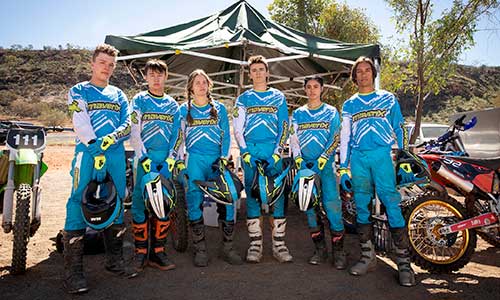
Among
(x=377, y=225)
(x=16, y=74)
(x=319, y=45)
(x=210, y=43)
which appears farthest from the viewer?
(x=16, y=74)

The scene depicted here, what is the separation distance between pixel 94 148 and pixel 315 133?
2.27 meters

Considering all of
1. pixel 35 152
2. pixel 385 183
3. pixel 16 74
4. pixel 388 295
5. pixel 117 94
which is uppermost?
pixel 16 74

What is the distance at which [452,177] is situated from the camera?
393 cm

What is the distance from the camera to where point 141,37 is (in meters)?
5.61

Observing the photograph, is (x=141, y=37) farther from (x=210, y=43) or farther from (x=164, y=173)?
(x=164, y=173)

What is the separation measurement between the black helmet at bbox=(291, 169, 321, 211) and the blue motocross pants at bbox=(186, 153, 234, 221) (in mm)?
757

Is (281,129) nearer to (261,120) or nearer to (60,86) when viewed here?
(261,120)

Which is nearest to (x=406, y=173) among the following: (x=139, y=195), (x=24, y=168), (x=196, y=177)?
Result: (x=196, y=177)

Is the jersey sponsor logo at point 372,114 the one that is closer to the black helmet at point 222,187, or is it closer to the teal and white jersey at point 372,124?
the teal and white jersey at point 372,124

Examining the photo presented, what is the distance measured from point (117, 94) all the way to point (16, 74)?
6494cm

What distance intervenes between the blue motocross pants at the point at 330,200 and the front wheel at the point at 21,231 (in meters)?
2.82

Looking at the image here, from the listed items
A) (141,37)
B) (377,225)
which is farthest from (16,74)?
(377,225)

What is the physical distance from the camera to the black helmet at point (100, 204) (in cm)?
311

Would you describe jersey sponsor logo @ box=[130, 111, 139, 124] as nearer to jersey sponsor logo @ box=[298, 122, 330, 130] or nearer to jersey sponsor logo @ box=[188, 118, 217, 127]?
jersey sponsor logo @ box=[188, 118, 217, 127]
